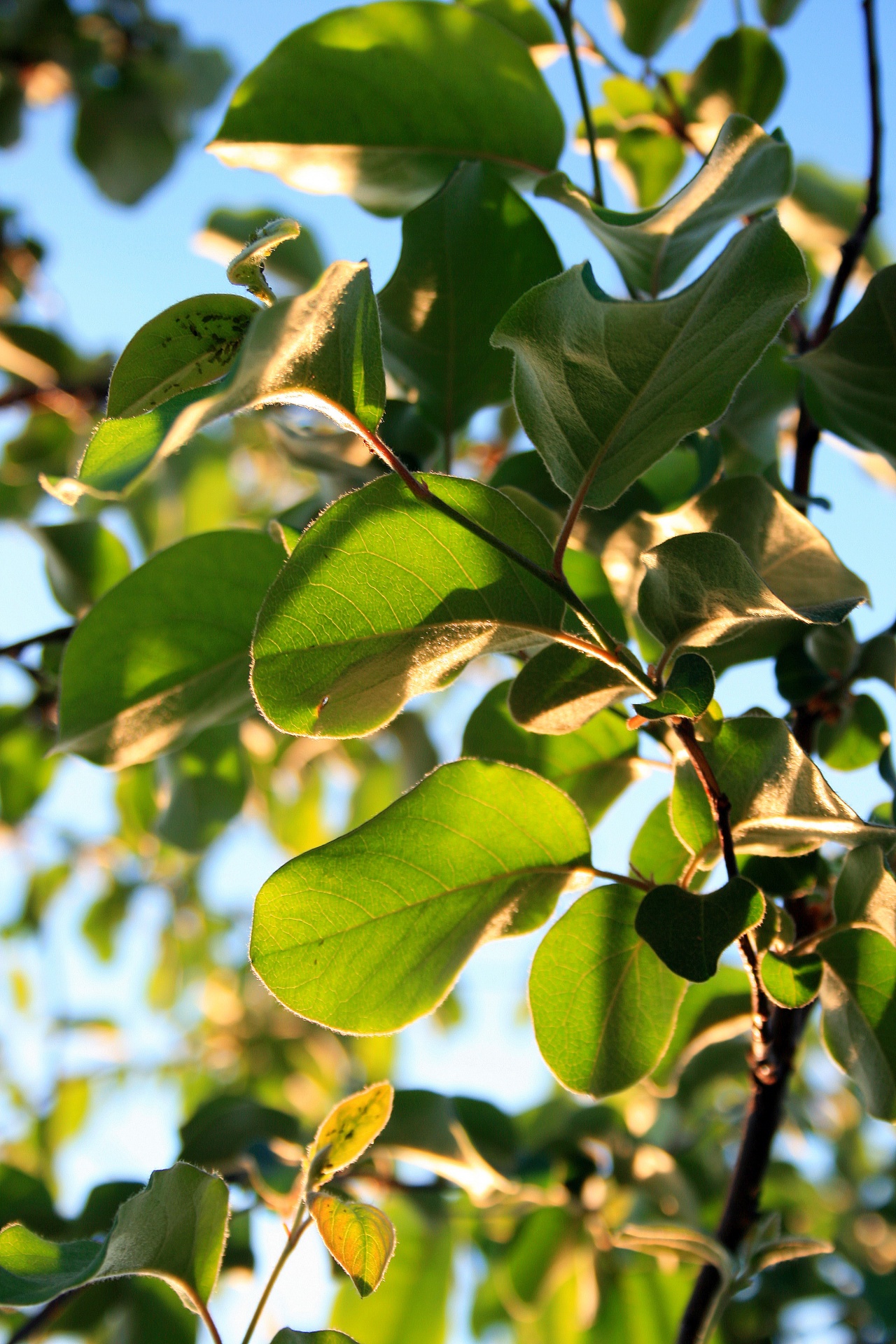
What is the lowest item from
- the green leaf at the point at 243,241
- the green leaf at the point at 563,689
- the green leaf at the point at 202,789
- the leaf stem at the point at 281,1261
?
the green leaf at the point at 202,789

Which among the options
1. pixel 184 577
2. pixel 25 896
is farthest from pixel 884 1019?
pixel 25 896

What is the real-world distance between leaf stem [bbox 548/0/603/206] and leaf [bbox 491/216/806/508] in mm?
259

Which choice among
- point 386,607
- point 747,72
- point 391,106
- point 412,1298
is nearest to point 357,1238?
point 386,607

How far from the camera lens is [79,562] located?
0.90 m

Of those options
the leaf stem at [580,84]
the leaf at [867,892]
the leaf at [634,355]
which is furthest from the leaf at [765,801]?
the leaf stem at [580,84]

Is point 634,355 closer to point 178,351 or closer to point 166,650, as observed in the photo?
point 178,351

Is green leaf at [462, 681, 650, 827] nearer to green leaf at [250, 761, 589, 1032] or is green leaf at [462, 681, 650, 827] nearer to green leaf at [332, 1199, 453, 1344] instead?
green leaf at [250, 761, 589, 1032]

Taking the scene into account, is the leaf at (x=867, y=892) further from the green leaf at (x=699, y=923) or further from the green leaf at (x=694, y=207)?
the green leaf at (x=694, y=207)

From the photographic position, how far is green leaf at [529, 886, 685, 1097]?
Result: 0.49 meters

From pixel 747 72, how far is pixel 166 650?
0.68m

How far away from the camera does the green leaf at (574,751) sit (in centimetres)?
61

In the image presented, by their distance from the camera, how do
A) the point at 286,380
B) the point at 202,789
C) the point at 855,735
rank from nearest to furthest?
the point at 286,380, the point at 855,735, the point at 202,789

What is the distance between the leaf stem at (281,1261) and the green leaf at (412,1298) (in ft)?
1.85

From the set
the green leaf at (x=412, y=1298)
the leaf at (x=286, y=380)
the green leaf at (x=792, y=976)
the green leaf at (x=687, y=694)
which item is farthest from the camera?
the green leaf at (x=412, y=1298)
